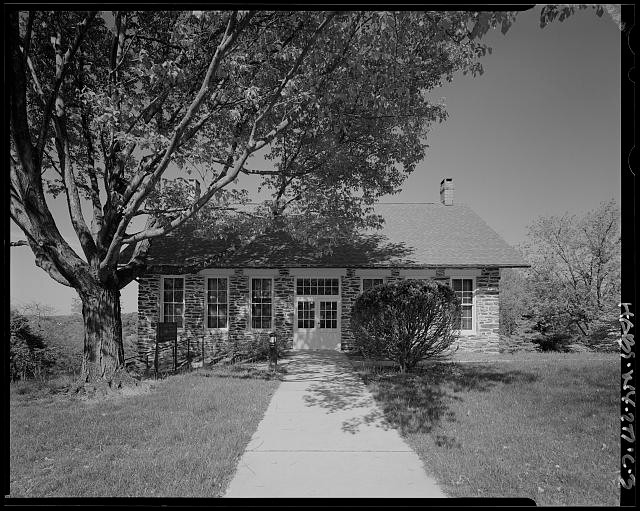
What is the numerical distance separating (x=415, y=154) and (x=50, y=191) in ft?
25.5

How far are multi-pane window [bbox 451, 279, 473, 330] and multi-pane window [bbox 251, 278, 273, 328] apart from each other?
20.4ft

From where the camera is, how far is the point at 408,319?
792cm

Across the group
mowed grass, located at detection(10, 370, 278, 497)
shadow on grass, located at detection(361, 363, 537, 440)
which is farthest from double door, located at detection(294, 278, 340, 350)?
mowed grass, located at detection(10, 370, 278, 497)

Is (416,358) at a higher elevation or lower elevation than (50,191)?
lower

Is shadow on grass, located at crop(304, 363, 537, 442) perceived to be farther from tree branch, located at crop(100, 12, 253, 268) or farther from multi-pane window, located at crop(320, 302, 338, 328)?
tree branch, located at crop(100, 12, 253, 268)

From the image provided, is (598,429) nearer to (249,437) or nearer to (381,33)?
(249,437)

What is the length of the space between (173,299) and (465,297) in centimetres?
988

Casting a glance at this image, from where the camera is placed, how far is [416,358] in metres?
8.20

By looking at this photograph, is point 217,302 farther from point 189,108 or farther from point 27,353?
point 189,108

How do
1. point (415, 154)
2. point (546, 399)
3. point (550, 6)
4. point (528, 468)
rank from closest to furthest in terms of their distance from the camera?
1. point (550, 6)
2. point (528, 468)
3. point (546, 399)
4. point (415, 154)

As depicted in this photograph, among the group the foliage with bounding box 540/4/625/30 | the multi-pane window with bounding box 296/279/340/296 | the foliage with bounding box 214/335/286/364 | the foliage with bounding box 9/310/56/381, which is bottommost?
the foliage with bounding box 214/335/286/364

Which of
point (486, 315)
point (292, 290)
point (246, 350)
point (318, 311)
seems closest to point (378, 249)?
point (318, 311)

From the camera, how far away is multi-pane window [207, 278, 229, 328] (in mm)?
12250
